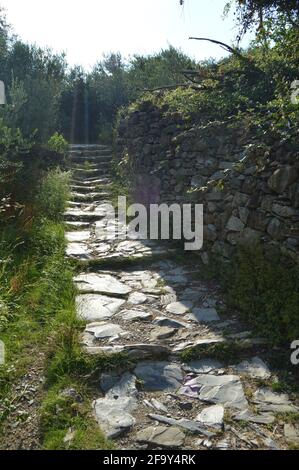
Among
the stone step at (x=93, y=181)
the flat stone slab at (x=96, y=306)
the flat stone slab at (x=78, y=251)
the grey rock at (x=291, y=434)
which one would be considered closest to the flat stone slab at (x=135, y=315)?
the flat stone slab at (x=96, y=306)

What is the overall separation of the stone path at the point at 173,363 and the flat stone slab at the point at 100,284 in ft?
0.04

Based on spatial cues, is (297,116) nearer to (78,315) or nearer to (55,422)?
(78,315)

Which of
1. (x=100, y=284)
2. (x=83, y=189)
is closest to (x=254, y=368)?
(x=100, y=284)

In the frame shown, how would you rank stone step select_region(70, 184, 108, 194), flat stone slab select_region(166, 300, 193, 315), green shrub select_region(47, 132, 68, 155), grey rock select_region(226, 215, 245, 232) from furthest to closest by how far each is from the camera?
green shrub select_region(47, 132, 68, 155) < stone step select_region(70, 184, 108, 194) < grey rock select_region(226, 215, 245, 232) < flat stone slab select_region(166, 300, 193, 315)

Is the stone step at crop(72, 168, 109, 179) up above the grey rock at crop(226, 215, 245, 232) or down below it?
above

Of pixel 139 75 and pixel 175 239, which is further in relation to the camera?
pixel 139 75

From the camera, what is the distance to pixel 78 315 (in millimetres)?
3725

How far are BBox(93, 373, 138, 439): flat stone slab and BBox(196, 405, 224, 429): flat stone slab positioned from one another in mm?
428

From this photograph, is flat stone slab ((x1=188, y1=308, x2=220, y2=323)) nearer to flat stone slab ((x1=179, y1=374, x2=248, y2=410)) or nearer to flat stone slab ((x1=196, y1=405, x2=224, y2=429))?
flat stone slab ((x1=179, y1=374, x2=248, y2=410))

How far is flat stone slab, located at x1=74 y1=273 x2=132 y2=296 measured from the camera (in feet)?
14.3

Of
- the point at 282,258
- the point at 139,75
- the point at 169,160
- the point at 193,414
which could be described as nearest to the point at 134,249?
the point at 169,160

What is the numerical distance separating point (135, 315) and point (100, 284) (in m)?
0.83

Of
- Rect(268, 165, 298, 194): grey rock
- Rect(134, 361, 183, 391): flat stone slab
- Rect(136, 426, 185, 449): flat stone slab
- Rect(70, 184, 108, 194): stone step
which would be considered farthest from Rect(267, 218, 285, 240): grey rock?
Rect(70, 184, 108, 194): stone step

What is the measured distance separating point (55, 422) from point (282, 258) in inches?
91.3
